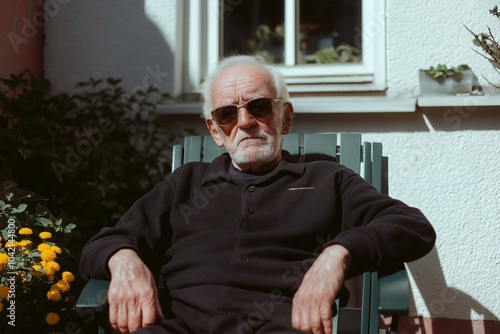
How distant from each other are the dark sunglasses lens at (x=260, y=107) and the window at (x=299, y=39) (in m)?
0.99

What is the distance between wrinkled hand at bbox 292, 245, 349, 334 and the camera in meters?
1.84

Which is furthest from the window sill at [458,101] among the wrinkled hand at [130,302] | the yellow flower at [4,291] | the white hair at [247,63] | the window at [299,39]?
the yellow flower at [4,291]

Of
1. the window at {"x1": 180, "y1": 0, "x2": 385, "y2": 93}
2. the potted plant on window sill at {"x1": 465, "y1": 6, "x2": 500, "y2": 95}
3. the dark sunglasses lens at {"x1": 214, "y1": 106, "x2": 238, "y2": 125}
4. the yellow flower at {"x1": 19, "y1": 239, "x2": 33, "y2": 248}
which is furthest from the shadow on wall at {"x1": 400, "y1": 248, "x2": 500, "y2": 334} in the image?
the yellow flower at {"x1": 19, "y1": 239, "x2": 33, "y2": 248}

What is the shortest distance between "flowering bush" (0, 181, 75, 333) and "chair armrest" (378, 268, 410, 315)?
1.23 m

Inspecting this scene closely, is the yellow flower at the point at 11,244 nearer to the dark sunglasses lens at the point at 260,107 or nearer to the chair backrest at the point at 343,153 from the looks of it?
the chair backrest at the point at 343,153

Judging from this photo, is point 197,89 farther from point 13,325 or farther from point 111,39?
point 13,325

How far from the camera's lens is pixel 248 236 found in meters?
2.20

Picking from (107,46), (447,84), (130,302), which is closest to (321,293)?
(130,302)

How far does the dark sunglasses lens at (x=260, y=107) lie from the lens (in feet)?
7.83

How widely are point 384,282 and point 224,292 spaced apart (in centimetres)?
55

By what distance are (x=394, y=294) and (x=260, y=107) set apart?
95 centimetres

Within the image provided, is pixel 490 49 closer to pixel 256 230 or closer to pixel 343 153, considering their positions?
pixel 343 153

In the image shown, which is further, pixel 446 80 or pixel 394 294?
pixel 446 80

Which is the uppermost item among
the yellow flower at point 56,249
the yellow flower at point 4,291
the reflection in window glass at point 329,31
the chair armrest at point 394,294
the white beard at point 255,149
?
the reflection in window glass at point 329,31
